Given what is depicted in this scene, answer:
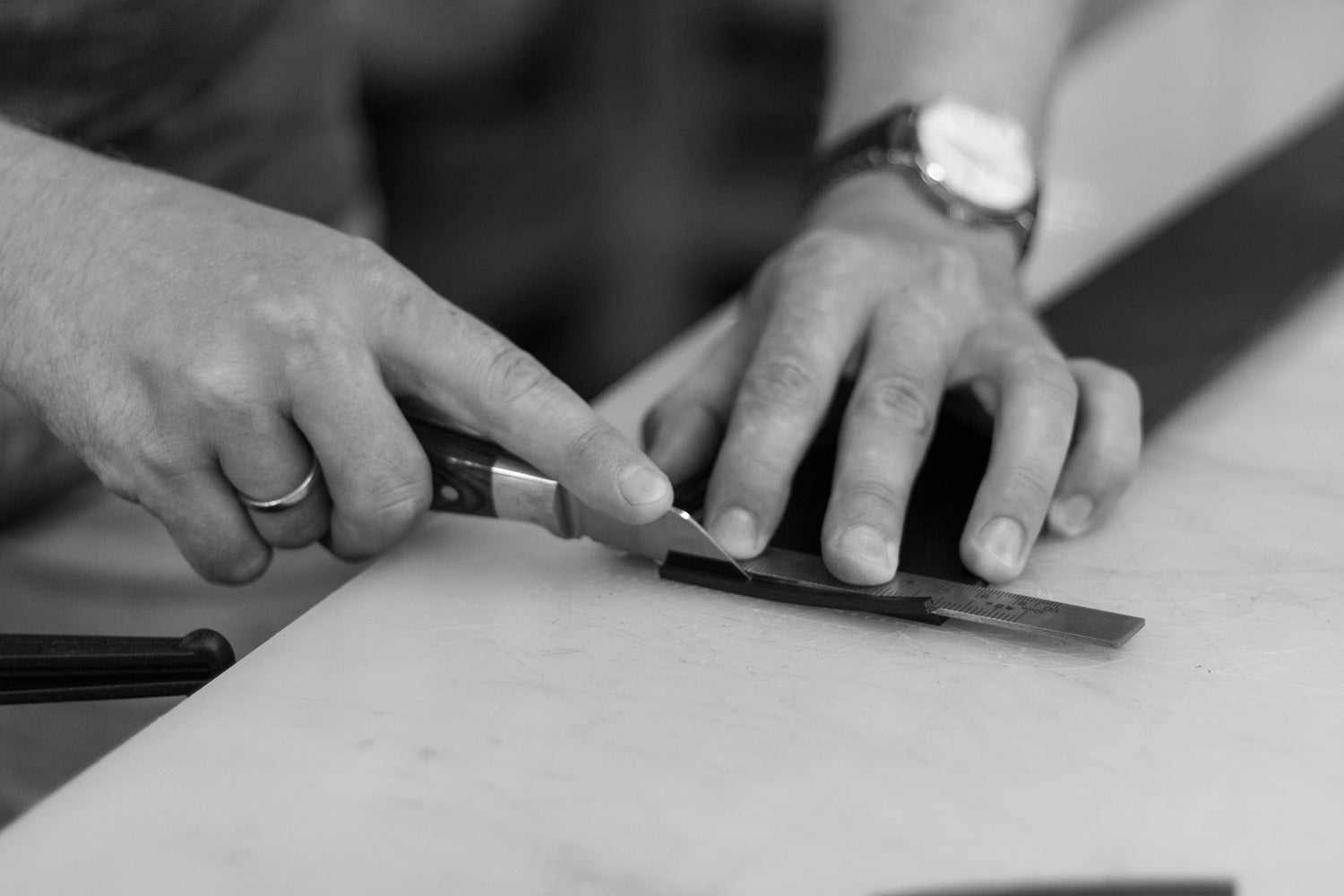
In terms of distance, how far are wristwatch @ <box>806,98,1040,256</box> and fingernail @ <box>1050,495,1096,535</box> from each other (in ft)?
1.08

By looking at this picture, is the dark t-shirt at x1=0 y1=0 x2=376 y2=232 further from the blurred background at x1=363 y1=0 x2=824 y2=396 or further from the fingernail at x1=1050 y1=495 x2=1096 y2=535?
the blurred background at x1=363 y1=0 x2=824 y2=396

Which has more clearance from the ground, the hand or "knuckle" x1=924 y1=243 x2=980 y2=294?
"knuckle" x1=924 y1=243 x2=980 y2=294

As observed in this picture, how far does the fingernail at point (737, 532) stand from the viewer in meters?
0.72

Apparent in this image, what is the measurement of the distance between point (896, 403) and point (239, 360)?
0.40 m

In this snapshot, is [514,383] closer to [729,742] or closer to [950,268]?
[729,742]

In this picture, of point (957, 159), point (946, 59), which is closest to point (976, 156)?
point (957, 159)

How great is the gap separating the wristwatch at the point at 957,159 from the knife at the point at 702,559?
417 mm

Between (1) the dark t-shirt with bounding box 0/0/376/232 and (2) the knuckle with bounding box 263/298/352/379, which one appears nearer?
(2) the knuckle with bounding box 263/298/352/379

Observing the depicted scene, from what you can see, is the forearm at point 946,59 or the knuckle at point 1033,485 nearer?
the knuckle at point 1033,485

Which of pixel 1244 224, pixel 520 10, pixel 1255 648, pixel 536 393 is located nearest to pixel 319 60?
pixel 536 393

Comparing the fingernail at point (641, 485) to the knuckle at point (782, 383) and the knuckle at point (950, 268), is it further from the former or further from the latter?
the knuckle at point (950, 268)

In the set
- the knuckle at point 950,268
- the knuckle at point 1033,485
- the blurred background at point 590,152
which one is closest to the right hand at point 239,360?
the knuckle at point 1033,485

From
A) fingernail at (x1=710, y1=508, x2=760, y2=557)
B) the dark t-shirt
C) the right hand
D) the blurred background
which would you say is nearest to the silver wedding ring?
Answer: the right hand

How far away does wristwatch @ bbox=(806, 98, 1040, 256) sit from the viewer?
1.01 metres
